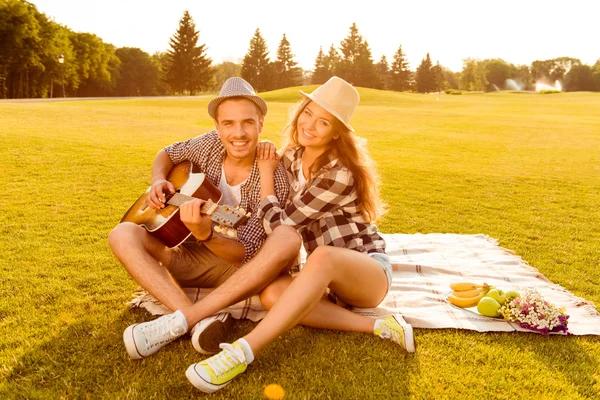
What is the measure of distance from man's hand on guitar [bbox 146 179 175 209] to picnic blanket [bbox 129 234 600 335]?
2.48 feet

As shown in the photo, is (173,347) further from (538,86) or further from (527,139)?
(538,86)

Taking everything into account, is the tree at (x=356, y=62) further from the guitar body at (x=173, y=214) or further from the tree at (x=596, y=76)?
the guitar body at (x=173, y=214)

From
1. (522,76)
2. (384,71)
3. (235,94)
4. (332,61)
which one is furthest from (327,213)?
(522,76)

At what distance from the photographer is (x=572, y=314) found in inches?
148

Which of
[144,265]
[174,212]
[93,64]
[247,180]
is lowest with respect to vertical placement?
[144,265]

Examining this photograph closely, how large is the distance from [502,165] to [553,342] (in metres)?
8.75

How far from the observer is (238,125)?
355 cm

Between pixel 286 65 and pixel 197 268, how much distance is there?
67905 mm

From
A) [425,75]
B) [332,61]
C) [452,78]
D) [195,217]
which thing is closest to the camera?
[195,217]

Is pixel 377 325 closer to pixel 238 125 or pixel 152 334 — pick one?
pixel 152 334

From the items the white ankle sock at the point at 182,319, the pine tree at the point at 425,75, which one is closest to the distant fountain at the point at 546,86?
the pine tree at the point at 425,75

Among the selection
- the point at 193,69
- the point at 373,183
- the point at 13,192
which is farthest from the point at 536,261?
the point at 193,69

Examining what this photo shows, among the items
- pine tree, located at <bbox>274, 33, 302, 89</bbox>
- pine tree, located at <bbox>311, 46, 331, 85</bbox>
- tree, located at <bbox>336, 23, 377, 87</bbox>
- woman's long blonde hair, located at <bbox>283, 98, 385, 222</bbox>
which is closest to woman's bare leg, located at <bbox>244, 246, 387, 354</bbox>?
woman's long blonde hair, located at <bbox>283, 98, 385, 222</bbox>

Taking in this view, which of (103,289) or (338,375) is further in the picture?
(103,289)
